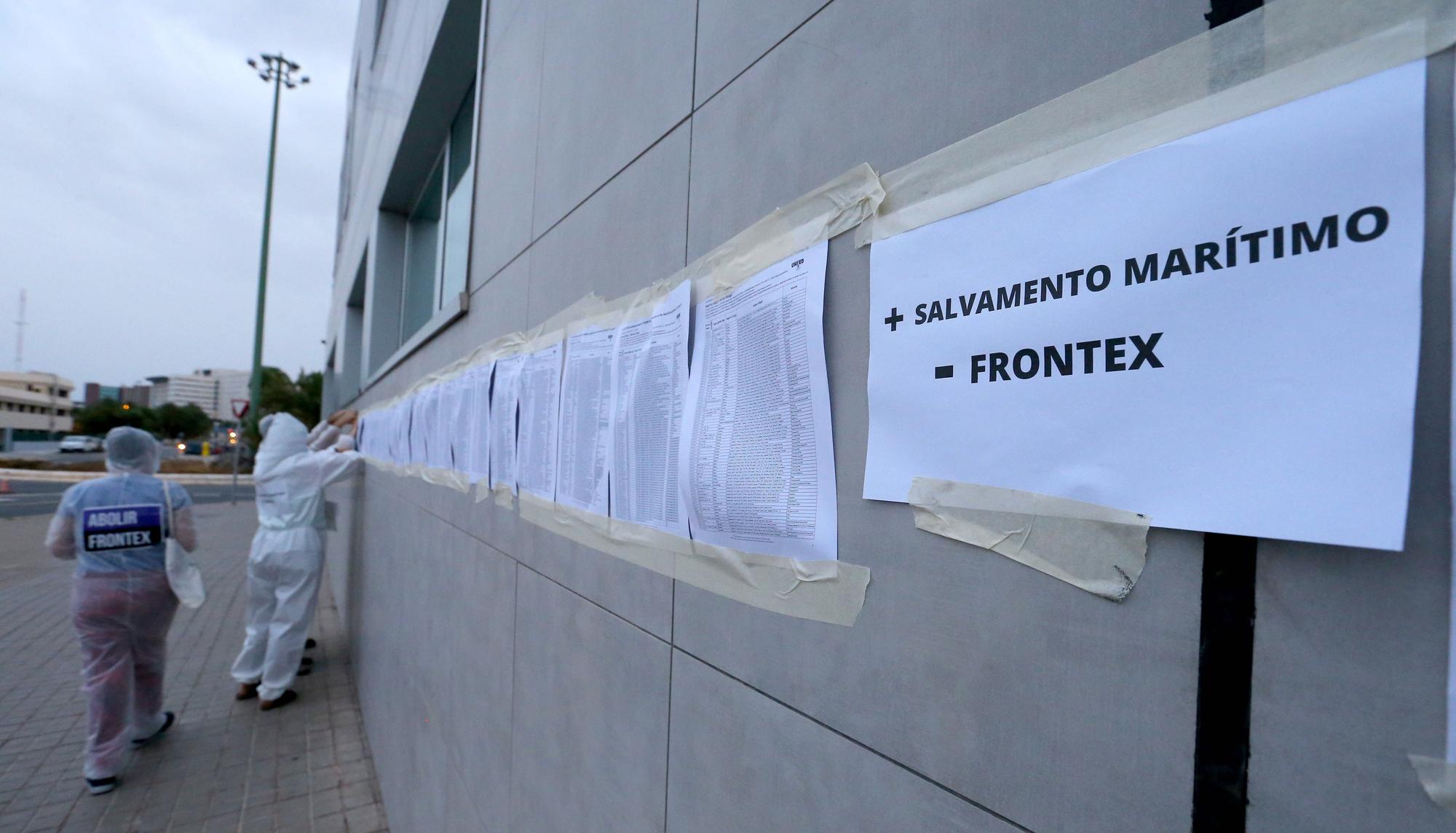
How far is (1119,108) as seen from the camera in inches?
27.9

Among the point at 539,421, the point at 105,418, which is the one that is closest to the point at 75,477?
the point at 539,421

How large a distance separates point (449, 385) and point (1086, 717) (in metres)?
3.20

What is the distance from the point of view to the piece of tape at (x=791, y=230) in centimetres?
102

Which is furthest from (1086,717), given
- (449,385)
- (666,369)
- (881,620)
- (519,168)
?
(449,385)

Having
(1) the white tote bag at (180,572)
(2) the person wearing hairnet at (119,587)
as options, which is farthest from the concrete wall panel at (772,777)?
(2) the person wearing hairnet at (119,587)

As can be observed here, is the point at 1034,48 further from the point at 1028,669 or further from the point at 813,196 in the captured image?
the point at 1028,669

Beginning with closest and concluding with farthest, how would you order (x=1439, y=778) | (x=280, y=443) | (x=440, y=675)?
(x=1439, y=778) → (x=440, y=675) → (x=280, y=443)

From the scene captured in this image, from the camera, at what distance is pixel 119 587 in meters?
4.92

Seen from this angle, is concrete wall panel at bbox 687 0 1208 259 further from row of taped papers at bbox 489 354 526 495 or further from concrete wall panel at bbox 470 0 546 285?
concrete wall panel at bbox 470 0 546 285

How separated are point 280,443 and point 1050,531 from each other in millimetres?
7632

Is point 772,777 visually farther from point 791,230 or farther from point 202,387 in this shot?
A: point 202,387

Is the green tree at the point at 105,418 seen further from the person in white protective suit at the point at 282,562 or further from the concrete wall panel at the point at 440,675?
the concrete wall panel at the point at 440,675

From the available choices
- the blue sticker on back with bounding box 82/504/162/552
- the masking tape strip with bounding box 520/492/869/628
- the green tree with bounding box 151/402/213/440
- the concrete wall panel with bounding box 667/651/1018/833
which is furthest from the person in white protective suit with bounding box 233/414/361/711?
the green tree with bounding box 151/402/213/440

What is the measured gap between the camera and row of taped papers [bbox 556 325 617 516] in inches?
69.1
